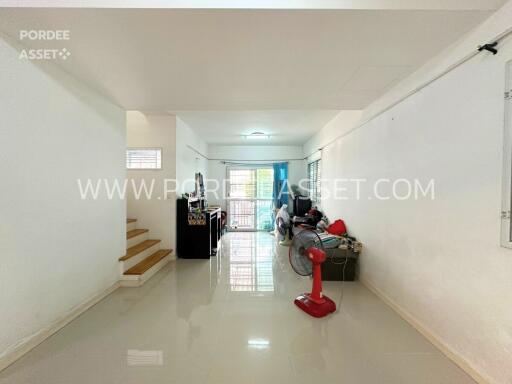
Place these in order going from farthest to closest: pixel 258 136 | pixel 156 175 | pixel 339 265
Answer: pixel 258 136, pixel 156 175, pixel 339 265

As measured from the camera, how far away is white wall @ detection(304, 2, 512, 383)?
1444mm

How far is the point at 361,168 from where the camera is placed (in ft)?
10.8

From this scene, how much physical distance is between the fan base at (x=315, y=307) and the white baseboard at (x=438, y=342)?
64cm

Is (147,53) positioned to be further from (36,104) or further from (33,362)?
(33,362)

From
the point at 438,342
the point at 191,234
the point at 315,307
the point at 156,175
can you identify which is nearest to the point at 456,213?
the point at 438,342

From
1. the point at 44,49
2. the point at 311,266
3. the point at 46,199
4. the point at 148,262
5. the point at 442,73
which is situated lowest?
the point at 148,262

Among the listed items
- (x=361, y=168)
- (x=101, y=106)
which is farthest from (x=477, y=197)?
(x=101, y=106)

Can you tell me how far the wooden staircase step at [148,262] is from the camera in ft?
10.5

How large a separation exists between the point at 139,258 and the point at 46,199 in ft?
5.99

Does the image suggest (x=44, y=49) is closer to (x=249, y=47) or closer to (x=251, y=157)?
(x=249, y=47)

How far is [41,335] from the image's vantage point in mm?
1922

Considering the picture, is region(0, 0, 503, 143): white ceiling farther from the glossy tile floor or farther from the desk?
the glossy tile floor

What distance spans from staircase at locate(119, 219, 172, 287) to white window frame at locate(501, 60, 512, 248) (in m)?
3.56

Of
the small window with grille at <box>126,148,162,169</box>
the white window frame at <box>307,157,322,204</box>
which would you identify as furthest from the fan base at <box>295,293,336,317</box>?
the small window with grille at <box>126,148,162,169</box>
